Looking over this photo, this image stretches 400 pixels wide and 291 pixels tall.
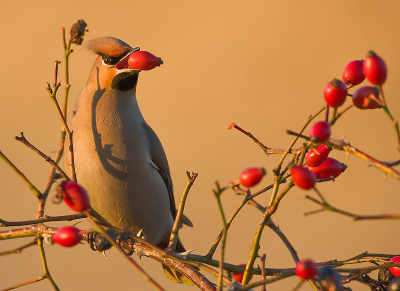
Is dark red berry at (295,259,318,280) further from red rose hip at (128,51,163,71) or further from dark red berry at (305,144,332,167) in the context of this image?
red rose hip at (128,51,163,71)

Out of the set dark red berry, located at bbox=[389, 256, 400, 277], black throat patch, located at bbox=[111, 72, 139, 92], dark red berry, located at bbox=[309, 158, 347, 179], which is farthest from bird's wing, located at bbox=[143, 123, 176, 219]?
dark red berry, located at bbox=[389, 256, 400, 277]

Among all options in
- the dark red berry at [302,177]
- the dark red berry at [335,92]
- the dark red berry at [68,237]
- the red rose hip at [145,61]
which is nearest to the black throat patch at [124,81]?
the red rose hip at [145,61]

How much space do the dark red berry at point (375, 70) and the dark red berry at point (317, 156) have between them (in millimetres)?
295

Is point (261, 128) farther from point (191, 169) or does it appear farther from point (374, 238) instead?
point (374, 238)

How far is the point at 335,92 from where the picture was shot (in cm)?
175

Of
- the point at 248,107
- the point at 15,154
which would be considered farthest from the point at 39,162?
the point at 248,107

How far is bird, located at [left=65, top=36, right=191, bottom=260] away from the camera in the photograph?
363 centimetres

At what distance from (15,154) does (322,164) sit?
7.91 meters

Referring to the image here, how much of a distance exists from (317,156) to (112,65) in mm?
2100

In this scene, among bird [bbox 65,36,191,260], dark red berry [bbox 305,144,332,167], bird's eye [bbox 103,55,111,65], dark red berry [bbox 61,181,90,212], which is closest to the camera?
dark red berry [bbox 61,181,90,212]

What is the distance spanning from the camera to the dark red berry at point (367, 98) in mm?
1730

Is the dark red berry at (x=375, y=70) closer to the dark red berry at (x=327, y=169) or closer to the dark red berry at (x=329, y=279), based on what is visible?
the dark red berry at (x=327, y=169)

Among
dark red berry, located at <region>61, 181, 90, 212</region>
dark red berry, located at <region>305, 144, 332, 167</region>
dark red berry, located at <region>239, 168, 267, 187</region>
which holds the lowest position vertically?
dark red berry, located at <region>61, 181, 90, 212</region>

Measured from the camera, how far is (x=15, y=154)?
30.5 feet
